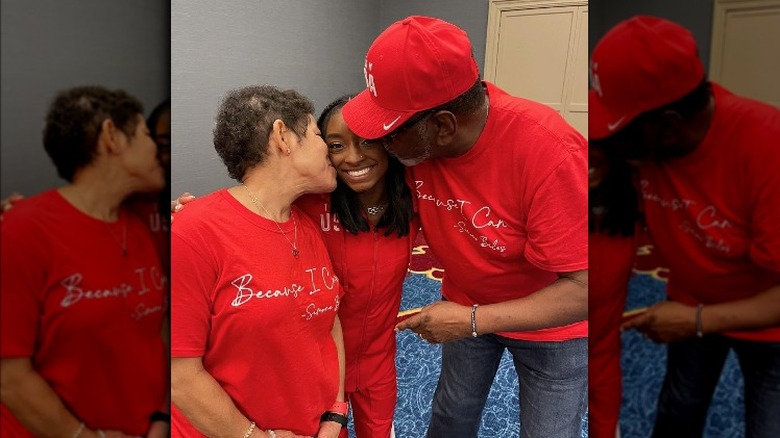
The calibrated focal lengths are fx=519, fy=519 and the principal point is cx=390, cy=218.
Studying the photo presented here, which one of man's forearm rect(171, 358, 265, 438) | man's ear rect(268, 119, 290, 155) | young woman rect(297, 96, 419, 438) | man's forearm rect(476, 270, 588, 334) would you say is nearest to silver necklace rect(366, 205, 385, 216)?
young woman rect(297, 96, 419, 438)

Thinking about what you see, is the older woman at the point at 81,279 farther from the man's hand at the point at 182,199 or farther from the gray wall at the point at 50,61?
the man's hand at the point at 182,199

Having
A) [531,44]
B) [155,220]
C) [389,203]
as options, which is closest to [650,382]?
[155,220]

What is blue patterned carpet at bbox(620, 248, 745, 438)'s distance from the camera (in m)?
0.24

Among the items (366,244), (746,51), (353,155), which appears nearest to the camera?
(746,51)

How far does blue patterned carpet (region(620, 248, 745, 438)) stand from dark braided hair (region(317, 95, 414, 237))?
93 centimetres

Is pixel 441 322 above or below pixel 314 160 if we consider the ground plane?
below

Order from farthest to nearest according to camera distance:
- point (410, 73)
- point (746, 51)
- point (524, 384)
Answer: point (524, 384) → point (410, 73) → point (746, 51)

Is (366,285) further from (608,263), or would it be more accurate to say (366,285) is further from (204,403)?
(608,263)

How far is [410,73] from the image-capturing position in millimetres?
993

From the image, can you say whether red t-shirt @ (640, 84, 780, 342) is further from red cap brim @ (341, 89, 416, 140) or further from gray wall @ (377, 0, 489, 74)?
gray wall @ (377, 0, 489, 74)

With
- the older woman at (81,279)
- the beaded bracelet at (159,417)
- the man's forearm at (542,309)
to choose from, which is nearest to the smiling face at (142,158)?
the older woman at (81,279)

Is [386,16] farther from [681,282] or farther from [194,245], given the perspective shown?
[681,282]

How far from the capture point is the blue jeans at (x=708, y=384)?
230mm

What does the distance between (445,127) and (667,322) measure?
2.87 ft
